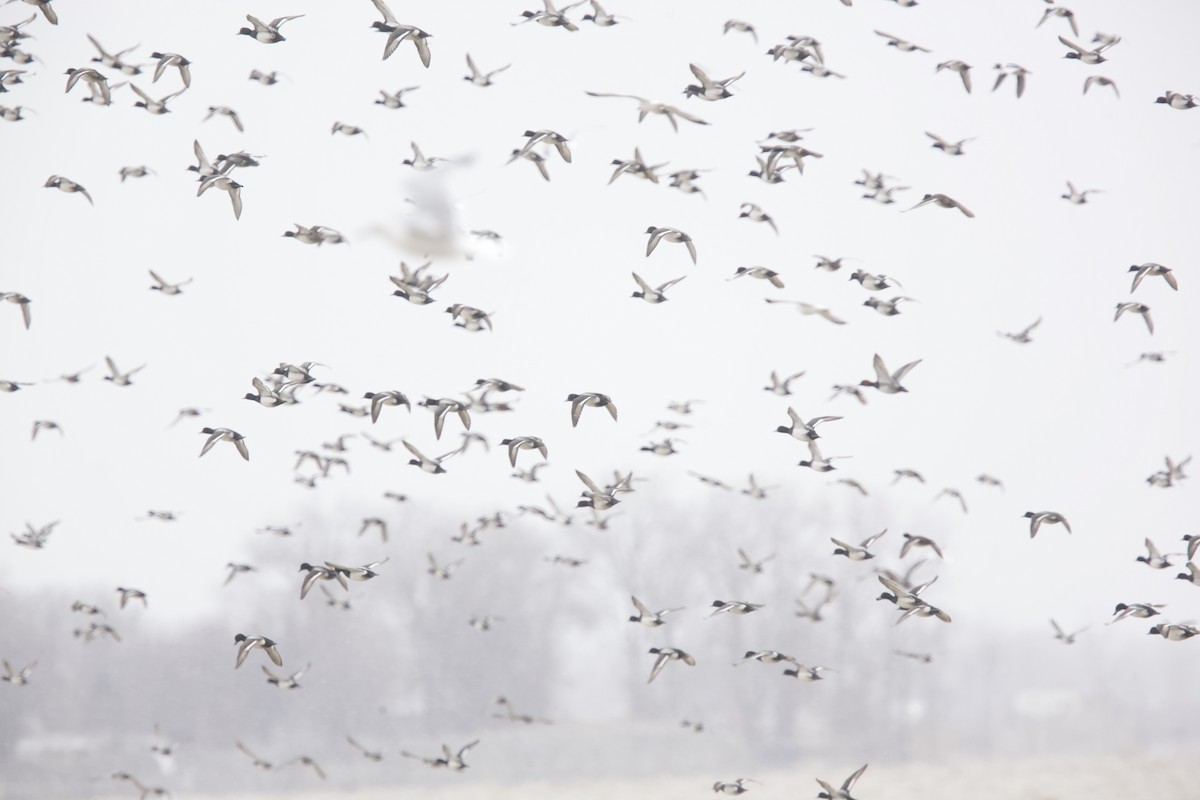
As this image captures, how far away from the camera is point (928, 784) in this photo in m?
38.4

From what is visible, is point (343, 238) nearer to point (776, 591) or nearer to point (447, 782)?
point (447, 782)

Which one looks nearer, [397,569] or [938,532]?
[397,569]

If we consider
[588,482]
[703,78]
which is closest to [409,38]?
[703,78]

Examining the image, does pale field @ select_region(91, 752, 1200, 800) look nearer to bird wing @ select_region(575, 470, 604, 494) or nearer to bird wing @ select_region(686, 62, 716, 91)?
bird wing @ select_region(575, 470, 604, 494)

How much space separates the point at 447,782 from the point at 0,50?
101 feet

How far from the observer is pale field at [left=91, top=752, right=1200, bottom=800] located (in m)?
36.5

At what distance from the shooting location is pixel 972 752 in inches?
1636

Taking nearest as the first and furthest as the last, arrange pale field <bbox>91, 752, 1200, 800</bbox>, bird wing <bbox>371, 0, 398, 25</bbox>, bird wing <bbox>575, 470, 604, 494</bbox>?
bird wing <bbox>575, 470, 604, 494</bbox>
bird wing <bbox>371, 0, 398, 25</bbox>
pale field <bbox>91, 752, 1200, 800</bbox>

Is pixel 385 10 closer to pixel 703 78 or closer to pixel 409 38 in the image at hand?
pixel 409 38

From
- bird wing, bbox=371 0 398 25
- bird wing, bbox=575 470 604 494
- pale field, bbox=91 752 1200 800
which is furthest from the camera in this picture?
pale field, bbox=91 752 1200 800

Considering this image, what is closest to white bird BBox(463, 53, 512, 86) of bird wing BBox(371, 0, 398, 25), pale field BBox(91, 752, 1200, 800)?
bird wing BBox(371, 0, 398, 25)

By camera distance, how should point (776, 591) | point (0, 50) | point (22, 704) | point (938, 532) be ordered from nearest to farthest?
1. point (0, 50)
2. point (22, 704)
3. point (776, 591)
4. point (938, 532)

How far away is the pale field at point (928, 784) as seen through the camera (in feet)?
120

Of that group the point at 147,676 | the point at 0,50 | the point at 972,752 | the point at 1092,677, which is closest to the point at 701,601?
the point at 972,752
